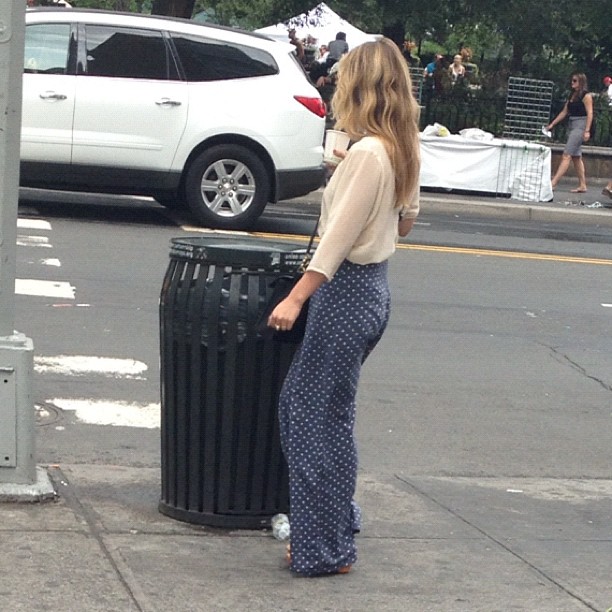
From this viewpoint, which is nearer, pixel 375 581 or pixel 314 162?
pixel 375 581

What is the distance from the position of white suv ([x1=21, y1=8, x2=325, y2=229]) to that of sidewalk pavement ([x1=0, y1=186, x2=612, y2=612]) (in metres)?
7.59

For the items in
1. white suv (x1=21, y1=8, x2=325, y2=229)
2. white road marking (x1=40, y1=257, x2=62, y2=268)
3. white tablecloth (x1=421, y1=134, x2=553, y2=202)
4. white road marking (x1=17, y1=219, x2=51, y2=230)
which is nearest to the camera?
white road marking (x1=40, y1=257, x2=62, y2=268)

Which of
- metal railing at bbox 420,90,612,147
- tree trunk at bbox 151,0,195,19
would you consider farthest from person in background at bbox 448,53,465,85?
tree trunk at bbox 151,0,195,19

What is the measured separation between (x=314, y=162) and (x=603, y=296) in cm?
360

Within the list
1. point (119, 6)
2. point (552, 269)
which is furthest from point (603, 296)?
point (119, 6)

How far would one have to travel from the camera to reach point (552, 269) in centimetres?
1295

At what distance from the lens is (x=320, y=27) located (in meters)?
34.5

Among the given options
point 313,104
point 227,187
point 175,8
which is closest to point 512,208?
point 313,104

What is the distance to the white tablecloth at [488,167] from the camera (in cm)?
1947

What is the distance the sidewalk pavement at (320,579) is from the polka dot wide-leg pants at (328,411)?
15 cm

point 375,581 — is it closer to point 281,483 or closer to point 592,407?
point 281,483

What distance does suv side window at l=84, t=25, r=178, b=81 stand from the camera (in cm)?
1321

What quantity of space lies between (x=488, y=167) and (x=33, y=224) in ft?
28.3

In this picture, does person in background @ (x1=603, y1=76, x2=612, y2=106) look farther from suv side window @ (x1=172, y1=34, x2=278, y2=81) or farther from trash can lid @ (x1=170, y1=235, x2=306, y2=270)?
trash can lid @ (x1=170, y1=235, x2=306, y2=270)
